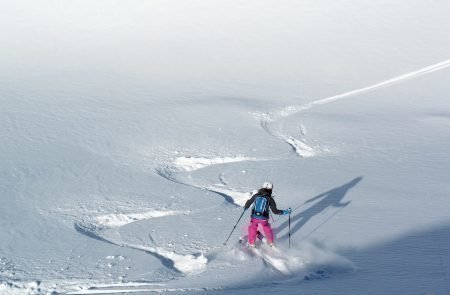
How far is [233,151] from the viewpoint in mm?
14844

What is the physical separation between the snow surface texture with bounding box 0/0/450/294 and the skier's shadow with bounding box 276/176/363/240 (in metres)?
0.04

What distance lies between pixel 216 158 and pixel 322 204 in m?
3.48

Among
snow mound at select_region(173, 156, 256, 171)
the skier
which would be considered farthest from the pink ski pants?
snow mound at select_region(173, 156, 256, 171)

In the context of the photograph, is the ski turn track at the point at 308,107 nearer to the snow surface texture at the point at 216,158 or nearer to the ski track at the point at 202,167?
A: the snow surface texture at the point at 216,158

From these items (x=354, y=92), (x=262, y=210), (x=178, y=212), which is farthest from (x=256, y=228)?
(x=354, y=92)

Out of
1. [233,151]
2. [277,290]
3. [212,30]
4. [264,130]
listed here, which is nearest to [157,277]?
[277,290]

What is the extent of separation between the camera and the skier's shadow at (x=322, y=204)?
34.7ft

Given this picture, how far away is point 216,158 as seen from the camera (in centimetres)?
1420

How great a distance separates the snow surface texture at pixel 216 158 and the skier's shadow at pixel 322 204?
0.15ft

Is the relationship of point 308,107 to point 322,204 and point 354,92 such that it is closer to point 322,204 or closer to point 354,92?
point 354,92

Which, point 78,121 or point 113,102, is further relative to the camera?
point 113,102

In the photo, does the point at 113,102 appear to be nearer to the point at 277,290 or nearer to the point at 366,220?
the point at 366,220

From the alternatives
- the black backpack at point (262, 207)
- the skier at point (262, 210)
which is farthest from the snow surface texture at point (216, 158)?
the black backpack at point (262, 207)

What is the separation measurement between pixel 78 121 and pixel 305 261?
32.3 feet
